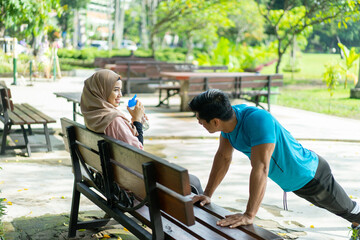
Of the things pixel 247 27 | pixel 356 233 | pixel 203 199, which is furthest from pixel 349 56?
pixel 247 27

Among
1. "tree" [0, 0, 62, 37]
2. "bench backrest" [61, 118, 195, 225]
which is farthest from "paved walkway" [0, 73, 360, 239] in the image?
"tree" [0, 0, 62, 37]

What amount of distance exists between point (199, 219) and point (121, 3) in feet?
147

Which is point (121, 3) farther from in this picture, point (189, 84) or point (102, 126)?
point (102, 126)

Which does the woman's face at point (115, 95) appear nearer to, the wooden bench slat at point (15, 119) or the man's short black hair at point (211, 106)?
the man's short black hair at point (211, 106)

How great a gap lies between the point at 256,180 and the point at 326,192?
0.71m

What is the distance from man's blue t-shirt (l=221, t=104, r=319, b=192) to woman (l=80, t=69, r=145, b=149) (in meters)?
0.81

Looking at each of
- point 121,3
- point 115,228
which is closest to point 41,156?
point 115,228

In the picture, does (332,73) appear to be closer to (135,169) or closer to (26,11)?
(26,11)

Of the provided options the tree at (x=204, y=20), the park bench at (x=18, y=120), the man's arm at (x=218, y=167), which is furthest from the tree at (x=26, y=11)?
the tree at (x=204, y=20)

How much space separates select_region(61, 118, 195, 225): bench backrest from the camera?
2.63m

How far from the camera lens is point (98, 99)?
147 inches

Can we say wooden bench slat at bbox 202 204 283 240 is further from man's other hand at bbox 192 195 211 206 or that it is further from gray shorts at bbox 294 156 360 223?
gray shorts at bbox 294 156 360 223

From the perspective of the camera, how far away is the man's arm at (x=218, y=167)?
132 inches

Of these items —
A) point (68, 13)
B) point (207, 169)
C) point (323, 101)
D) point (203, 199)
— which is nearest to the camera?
point (203, 199)
